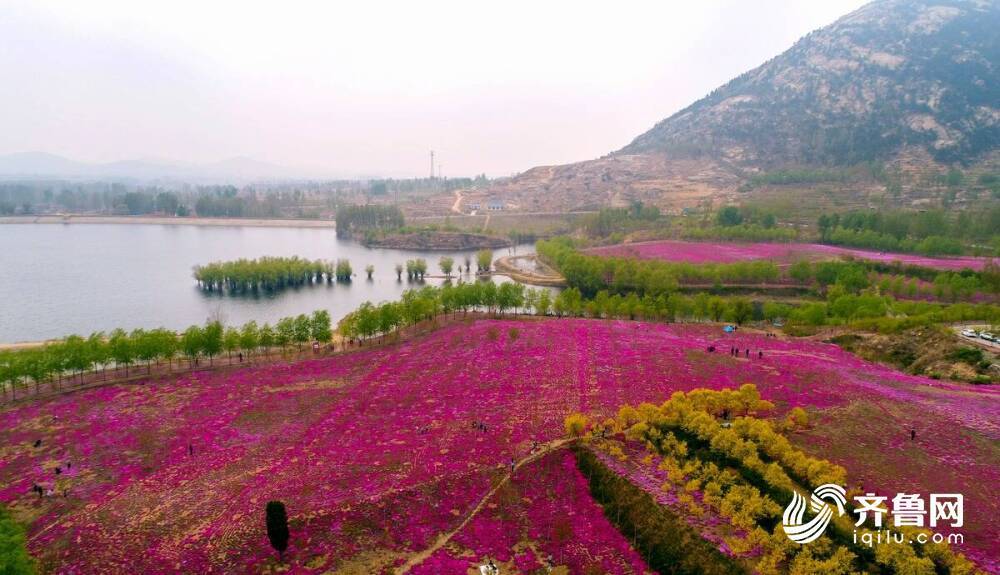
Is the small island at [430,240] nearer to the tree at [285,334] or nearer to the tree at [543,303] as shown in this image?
the tree at [543,303]

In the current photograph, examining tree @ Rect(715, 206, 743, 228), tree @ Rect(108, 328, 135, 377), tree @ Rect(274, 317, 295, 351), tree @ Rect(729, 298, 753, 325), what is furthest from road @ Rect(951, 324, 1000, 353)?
tree @ Rect(715, 206, 743, 228)

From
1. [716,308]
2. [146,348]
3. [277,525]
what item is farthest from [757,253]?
[277,525]

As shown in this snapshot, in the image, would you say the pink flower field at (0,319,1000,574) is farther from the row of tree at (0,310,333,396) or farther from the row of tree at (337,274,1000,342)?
the row of tree at (337,274,1000,342)

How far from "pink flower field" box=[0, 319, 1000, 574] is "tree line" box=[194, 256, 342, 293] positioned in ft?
197

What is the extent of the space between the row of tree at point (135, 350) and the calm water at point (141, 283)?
89.2 ft

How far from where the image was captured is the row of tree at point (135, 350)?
Result: 2051 inches

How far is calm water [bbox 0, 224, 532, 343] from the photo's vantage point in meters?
88.4

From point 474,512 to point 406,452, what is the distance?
28.2 ft

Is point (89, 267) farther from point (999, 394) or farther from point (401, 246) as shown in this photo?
point (999, 394)

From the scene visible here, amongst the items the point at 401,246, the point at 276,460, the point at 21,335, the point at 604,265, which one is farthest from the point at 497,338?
the point at 401,246

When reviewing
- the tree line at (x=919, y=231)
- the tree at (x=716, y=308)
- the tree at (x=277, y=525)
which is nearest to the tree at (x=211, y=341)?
the tree at (x=277, y=525)

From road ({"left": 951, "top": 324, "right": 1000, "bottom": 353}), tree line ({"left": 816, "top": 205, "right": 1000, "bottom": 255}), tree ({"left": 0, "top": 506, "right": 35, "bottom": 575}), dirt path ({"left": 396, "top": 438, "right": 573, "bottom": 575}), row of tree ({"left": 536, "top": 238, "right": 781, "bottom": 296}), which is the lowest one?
dirt path ({"left": 396, "top": 438, "right": 573, "bottom": 575})

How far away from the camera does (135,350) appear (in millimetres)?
56875

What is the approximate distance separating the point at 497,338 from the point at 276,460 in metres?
31.0
